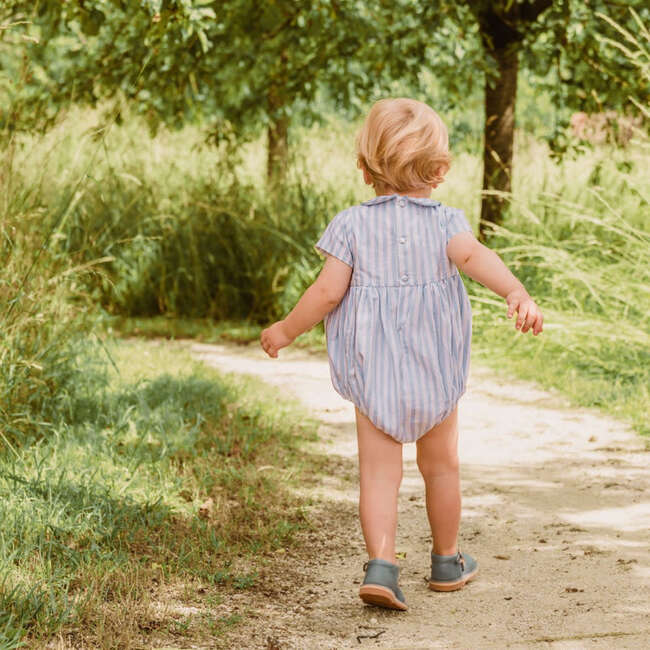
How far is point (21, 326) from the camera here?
4.25m

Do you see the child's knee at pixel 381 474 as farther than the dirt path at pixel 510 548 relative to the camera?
Yes

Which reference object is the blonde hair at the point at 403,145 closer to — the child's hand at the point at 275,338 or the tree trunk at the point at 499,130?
the child's hand at the point at 275,338

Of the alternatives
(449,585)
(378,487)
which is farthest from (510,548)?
(378,487)

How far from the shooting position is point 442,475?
316 cm

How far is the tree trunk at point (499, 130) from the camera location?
7.88 m

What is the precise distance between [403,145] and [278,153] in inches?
274

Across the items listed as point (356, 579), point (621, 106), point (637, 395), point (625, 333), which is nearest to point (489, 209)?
point (621, 106)

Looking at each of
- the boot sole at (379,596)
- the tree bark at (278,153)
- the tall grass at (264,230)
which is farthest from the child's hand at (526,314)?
the tree bark at (278,153)

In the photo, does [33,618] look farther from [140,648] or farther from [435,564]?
[435,564]

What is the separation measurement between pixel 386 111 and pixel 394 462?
41.3 inches

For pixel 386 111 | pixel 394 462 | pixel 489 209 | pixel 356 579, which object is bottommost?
pixel 356 579

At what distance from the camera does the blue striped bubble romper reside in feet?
9.87

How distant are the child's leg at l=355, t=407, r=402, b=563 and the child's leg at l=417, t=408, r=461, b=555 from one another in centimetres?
12

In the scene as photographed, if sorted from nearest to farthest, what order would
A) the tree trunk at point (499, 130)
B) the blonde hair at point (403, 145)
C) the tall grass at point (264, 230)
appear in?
the blonde hair at point (403, 145) < the tall grass at point (264, 230) < the tree trunk at point (499, 130)
